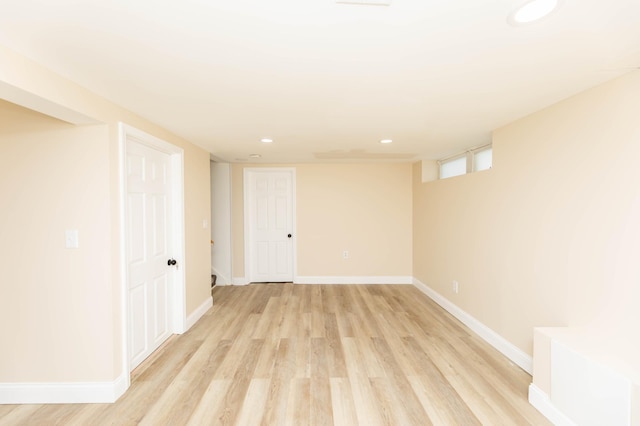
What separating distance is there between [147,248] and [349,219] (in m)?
3.32

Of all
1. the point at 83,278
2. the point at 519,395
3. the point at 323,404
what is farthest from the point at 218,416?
the point at 519,395

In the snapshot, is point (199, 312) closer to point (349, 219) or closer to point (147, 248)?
point (147, 248)

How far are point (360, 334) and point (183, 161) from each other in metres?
2.71

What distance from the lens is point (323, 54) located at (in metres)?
1.48

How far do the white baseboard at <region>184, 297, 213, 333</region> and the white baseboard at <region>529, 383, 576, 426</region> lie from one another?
3.22m

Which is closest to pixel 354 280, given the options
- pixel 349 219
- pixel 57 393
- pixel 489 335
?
pixel 349 219

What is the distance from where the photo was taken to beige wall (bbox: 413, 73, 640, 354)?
1743 millimetres

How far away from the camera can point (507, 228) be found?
277 centimetres

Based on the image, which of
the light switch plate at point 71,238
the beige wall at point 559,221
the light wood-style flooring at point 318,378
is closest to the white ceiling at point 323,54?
the beige wall at point 559,221

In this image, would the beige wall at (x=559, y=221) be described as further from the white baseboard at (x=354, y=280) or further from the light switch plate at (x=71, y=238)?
the light switch plate at (x=71, y=238)

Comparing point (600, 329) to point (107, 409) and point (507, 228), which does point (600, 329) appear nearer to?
point (507, 228)

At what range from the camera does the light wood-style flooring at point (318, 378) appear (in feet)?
6.42

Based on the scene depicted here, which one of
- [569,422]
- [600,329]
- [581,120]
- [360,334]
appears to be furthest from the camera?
[360,334]

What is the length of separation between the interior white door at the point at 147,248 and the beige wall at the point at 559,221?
3.29 m
